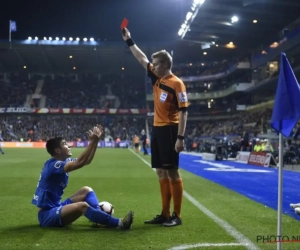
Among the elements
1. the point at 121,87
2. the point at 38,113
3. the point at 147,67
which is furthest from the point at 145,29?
the point at 147,67

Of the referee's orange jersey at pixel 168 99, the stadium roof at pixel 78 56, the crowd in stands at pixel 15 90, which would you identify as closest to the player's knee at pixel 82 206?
the referee's orange jersey at pixel 168 99

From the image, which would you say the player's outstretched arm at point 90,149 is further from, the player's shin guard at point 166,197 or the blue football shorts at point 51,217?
the player's shin guard at point 166,197

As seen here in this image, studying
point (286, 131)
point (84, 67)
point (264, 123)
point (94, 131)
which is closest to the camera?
point (286, 131)

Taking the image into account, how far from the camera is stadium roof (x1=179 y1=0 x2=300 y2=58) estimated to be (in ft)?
111

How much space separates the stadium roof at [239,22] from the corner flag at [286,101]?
101 ft

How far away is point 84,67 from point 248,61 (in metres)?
25.4

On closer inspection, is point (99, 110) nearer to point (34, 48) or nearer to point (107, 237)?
point (34, 48)

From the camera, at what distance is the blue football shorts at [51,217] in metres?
4.71

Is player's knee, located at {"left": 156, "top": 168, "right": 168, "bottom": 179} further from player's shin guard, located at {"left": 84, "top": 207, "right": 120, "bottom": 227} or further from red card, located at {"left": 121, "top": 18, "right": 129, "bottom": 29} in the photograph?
red card, located at {"left": 121, "top": 18, "right": 129, "bottom": 29}

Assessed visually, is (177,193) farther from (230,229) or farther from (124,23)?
(124,23)

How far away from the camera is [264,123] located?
36.4m

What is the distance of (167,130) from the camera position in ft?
17.0

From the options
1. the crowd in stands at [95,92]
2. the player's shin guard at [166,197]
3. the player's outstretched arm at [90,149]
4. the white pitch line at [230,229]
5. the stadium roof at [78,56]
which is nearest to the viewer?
the white pitch line at [230,229]

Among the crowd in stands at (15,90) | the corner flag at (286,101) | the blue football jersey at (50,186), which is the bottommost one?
the blue football jersey at (50,186)
